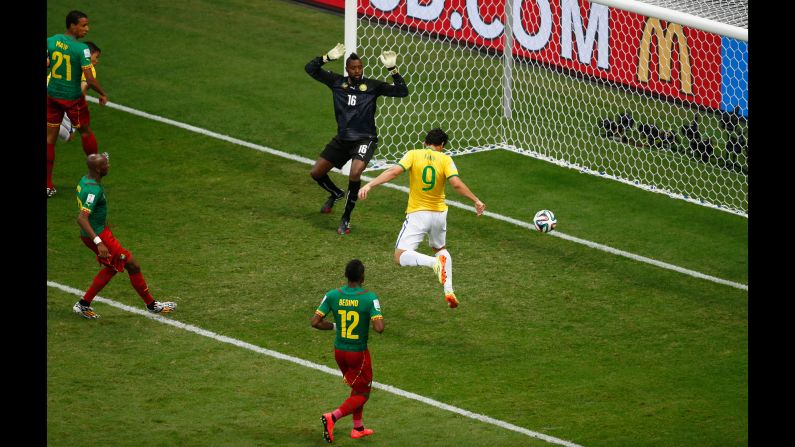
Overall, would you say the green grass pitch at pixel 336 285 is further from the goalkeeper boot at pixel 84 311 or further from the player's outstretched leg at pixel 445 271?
the player's outstretched leg at pixel 445 271

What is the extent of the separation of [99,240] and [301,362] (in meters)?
2.52

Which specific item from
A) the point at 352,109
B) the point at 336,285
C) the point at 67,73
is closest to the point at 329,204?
the point at 352,109

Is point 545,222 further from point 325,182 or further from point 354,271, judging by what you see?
point 354,271

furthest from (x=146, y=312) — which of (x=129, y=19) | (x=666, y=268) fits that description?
(x=129, y=19)

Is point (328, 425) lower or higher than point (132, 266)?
lower

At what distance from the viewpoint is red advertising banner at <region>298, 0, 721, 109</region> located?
21266mm

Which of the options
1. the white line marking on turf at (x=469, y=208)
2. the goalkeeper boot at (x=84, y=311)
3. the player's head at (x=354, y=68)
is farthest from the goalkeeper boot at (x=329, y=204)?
the goalkeeper boot at (x=84, y=311)

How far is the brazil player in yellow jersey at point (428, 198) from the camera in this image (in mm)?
15078

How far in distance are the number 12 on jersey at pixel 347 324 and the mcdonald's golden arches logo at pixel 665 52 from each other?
10.4 metres

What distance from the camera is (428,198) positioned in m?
15.5

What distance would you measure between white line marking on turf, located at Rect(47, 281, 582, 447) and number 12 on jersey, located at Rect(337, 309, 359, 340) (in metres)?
1.53

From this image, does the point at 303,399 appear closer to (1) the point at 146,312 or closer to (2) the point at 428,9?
(1) the point at 146,312

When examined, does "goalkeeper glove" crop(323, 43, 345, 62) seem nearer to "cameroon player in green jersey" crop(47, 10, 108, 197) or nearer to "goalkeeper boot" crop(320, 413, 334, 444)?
"cameroon player in green jersey" crop(47, 10, 108, 197)

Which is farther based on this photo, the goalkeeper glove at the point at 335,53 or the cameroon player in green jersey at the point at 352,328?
the goalkeeper glove at the point at 335,53
